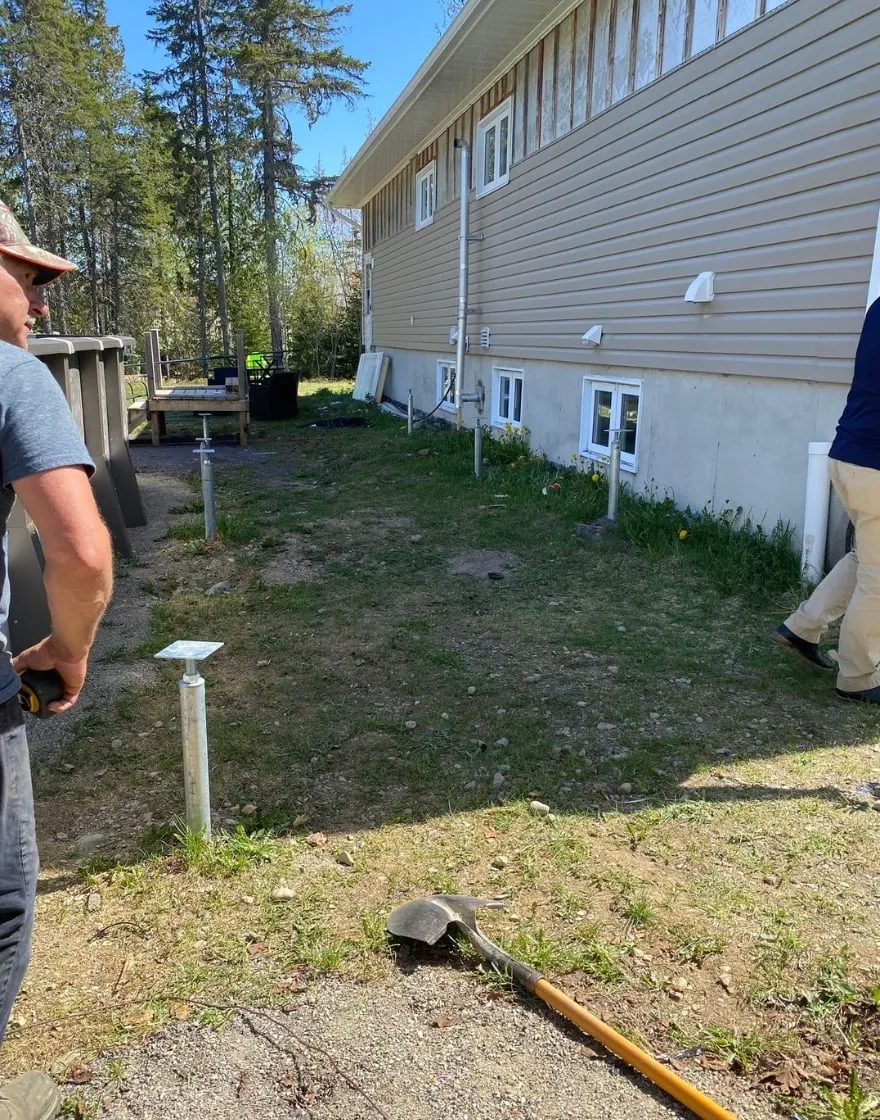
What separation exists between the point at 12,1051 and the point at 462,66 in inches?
450

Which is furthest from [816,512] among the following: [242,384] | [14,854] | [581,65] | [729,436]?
[242,384]

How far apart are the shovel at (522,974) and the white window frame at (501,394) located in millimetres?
8575

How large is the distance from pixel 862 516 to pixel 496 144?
30.6ft

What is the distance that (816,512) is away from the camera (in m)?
4.98

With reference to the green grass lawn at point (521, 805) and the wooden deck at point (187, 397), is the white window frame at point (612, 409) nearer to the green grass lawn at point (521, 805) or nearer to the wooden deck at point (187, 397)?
the green grass lawn at point (521, 805)

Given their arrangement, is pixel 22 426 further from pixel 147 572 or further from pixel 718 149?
pixel 718 149

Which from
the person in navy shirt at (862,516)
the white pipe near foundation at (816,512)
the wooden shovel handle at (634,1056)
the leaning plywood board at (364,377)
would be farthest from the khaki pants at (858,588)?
the leaning plywood board at (364,377)

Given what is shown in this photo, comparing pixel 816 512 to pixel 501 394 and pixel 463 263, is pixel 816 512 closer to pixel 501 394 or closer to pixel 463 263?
pixel 501 394

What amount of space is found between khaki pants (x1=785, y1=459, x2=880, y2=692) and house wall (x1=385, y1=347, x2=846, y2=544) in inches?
49.8

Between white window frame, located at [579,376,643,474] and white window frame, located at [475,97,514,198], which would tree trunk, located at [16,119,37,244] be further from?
white window frame, located at [579,376,643,474]

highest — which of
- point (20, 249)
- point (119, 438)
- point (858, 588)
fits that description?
point (20, 249)

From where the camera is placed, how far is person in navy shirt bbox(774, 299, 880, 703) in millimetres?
3553

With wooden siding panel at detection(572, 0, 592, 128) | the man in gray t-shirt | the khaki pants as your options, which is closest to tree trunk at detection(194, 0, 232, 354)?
wooden siding panel at detection(572, 0, 592, 128)

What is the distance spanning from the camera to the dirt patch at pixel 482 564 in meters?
6.02
